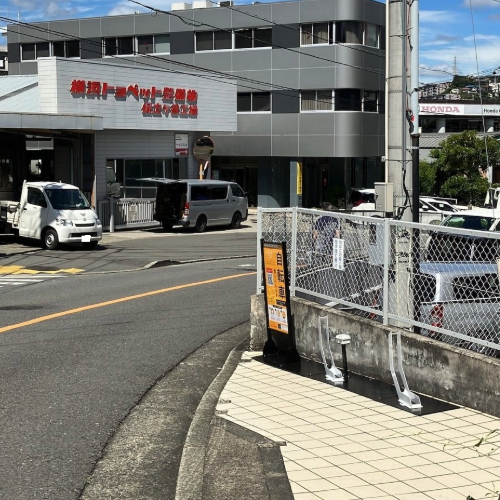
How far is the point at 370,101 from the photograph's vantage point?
47.2m

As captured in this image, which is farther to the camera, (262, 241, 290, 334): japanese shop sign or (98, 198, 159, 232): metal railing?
(98, 198, 159, 232): metal railing

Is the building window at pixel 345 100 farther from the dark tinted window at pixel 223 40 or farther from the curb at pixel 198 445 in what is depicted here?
the curb at pixel 198 445

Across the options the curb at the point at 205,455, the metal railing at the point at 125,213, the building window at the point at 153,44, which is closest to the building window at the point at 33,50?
the building window at the point at 153,44

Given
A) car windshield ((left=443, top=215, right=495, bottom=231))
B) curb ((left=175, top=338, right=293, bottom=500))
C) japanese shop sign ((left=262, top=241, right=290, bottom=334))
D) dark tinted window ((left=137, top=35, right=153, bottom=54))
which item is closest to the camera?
curb ((left=175, top=338, right=293, bottom=500))

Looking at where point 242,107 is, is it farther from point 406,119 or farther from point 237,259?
point 406,119

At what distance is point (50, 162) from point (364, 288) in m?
24.9

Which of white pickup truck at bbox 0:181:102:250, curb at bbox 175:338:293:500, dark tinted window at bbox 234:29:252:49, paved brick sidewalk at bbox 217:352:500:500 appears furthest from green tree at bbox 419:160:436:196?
curb at bbox 175:338:293:500

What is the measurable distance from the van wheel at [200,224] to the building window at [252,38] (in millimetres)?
17208

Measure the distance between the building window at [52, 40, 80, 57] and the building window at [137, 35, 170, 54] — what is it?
15.2 ft

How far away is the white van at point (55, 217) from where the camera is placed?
85.5 feet

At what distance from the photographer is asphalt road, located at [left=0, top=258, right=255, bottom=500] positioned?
7.30 metres

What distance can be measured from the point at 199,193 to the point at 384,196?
2320 cm

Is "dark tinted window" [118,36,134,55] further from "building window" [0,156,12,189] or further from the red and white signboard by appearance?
"building window" [0,156,12,189]

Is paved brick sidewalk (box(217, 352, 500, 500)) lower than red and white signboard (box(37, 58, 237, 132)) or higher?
lower
